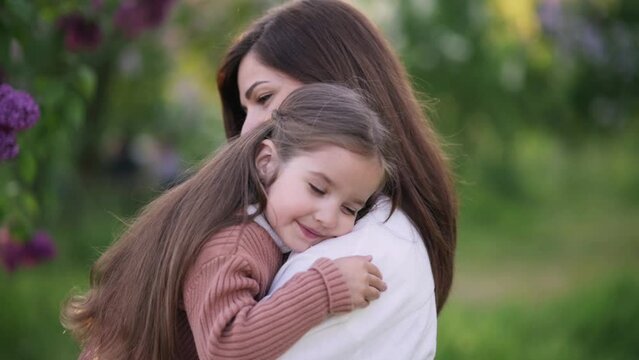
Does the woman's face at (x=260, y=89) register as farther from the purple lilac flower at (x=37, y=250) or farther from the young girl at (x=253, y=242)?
the purple lilac flower at (x=37, y=250)

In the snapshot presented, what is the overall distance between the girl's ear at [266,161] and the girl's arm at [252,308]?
0.22m

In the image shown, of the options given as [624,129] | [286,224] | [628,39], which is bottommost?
[624,129]

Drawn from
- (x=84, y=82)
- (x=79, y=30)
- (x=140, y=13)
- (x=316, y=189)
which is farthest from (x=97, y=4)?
(x=316, y=189)

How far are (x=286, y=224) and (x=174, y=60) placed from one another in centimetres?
585

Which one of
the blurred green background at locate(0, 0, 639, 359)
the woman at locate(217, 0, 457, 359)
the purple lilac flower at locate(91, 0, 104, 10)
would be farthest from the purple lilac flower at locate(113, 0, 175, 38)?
the woman at locate(217, 0, 457, 359)

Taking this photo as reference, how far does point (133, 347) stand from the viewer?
7.38ft

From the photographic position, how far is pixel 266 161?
225 centimetres

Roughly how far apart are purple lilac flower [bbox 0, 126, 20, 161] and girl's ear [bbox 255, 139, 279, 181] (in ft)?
2.29

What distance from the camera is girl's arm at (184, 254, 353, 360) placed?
2.00 meters

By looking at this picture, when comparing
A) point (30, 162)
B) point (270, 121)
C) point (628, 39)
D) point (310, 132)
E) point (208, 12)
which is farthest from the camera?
point (628, 39)

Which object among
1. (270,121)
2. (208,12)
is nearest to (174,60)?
(208,12)

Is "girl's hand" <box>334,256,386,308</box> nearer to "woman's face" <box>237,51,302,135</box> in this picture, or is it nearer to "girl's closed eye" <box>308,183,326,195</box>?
"girl's closed eye" <box>308,183,326,195</box>

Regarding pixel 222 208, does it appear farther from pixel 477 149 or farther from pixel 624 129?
pixel 624 129

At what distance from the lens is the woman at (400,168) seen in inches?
84.7
